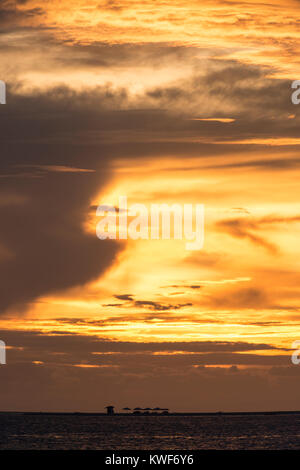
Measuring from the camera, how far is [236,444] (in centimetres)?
18025

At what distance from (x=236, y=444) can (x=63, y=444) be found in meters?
38.4
